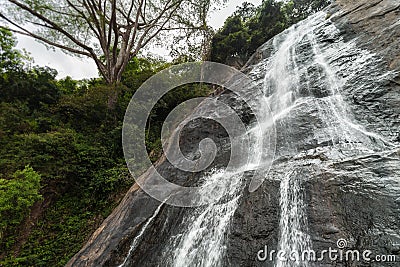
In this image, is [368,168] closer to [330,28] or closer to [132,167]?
[132,167]

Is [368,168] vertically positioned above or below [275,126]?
below

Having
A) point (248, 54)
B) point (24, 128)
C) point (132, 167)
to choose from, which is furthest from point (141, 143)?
point (248, 54)

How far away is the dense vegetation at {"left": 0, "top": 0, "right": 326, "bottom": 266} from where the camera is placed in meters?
4.83

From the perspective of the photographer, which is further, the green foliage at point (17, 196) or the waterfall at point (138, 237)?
the green foliage at point (17, 196)

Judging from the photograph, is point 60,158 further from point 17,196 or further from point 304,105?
point 304,105

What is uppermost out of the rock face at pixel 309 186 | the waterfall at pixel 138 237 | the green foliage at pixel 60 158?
the green foliage at pixel 60 158

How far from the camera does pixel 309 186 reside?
9.50 feet

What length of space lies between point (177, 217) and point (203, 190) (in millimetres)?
644

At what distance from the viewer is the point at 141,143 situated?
7.85m

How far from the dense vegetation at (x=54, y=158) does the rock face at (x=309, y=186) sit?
1.75 m

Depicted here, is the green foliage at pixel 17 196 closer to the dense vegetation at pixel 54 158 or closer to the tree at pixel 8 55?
the dense vegetation at pixel 54 158

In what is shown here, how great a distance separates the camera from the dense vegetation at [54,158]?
4832mm

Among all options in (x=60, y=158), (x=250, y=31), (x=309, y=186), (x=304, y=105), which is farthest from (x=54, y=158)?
(x=250, y=31)

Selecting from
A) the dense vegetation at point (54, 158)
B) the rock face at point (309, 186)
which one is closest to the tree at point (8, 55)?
the dense vegetation at point (54, 158)
